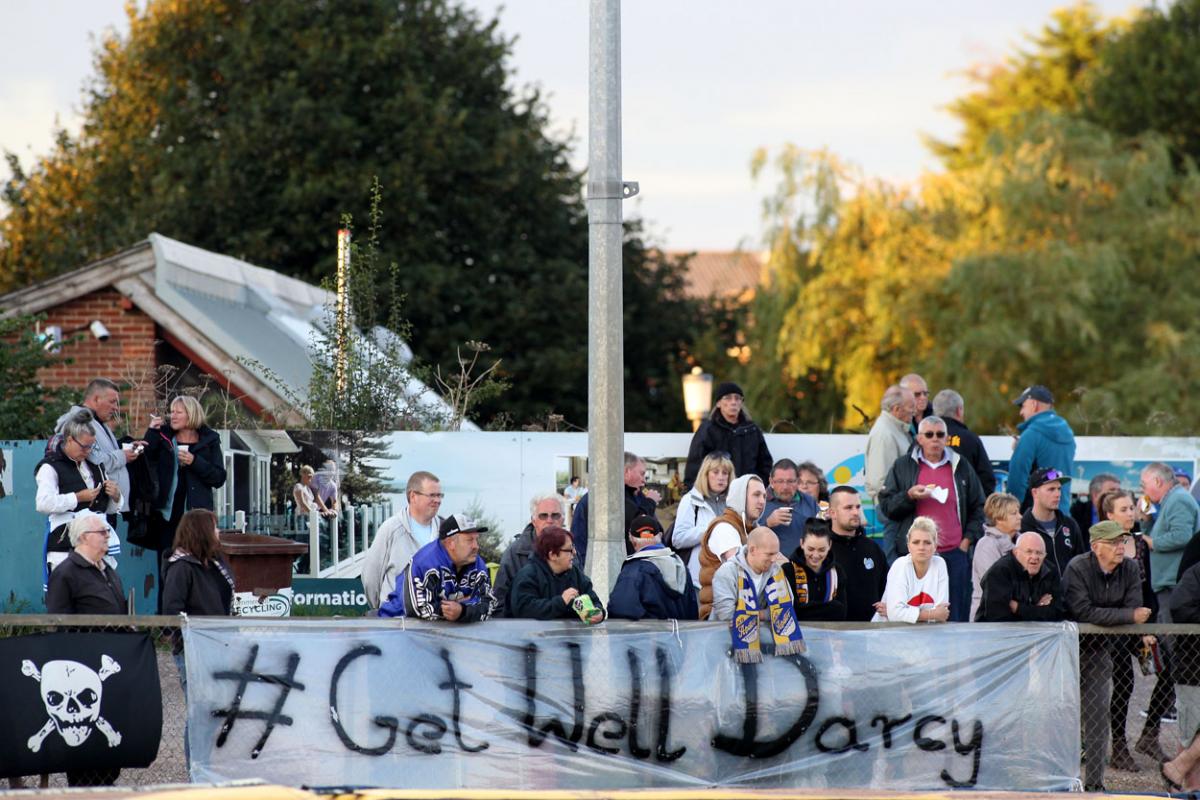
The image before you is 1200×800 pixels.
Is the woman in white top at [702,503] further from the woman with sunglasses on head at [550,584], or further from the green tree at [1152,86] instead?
the green tree at [1152,86]

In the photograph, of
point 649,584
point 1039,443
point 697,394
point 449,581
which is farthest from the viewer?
point 697,394

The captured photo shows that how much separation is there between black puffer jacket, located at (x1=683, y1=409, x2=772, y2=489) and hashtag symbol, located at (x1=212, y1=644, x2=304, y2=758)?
4.47 m

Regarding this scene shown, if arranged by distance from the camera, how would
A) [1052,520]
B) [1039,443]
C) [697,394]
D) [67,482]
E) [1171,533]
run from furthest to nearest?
[697,394] → [1039,443] → [1171,533] → [1052,520] → [67,482]

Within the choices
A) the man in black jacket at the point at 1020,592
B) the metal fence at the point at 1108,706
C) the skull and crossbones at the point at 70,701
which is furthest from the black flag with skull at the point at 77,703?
the man in black jacket at the point at 1020,592

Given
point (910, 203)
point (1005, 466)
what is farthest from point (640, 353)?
point (1005, 466)

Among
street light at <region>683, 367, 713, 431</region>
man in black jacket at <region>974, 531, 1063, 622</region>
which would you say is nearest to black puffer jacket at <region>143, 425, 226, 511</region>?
man in black jacket at <region>974, 531, 1063, 622</region>

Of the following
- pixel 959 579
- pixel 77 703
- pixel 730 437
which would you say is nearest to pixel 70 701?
pixel 77 703

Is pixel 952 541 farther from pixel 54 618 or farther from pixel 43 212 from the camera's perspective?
pixel 43 212

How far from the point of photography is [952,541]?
11.2 m

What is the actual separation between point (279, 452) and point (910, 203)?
23042 mm

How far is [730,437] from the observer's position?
497 inches

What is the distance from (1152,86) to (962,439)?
3773 cm

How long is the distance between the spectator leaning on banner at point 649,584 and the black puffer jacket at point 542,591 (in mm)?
186

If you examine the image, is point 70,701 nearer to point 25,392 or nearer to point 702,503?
point 702,503
